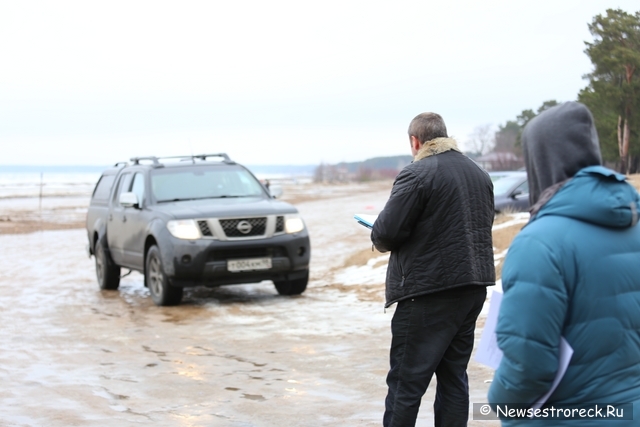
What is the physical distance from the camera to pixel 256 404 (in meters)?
6.58

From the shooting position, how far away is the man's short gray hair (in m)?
4.90

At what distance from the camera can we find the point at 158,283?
11.5 metres

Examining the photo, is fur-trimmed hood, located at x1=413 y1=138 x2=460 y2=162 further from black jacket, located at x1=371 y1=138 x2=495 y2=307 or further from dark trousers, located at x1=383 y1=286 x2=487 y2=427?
dark trousers, located at x1=383 y1=286 x2=487 y2=427

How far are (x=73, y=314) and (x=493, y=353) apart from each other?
27.8 ft

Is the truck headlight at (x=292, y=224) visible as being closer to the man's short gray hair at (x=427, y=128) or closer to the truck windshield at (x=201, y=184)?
the truck windshield at (x=201, y=184)

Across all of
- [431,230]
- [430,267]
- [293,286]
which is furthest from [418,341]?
[293,286]

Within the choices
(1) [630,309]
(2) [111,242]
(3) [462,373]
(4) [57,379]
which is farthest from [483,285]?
(2) [111,242]

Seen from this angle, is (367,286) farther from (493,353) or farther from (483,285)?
(493,353)

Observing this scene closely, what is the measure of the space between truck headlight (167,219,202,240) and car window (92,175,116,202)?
2991 mm

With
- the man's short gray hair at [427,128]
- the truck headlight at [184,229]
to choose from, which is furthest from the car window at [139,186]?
the man's short gray hair at [427,128]

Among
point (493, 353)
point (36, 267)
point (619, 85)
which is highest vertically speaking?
point (619, 85)

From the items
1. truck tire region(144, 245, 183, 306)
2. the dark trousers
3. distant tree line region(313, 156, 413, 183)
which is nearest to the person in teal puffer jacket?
the dark trousers

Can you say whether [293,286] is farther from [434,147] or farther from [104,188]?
[434,147]

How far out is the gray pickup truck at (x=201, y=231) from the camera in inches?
441
